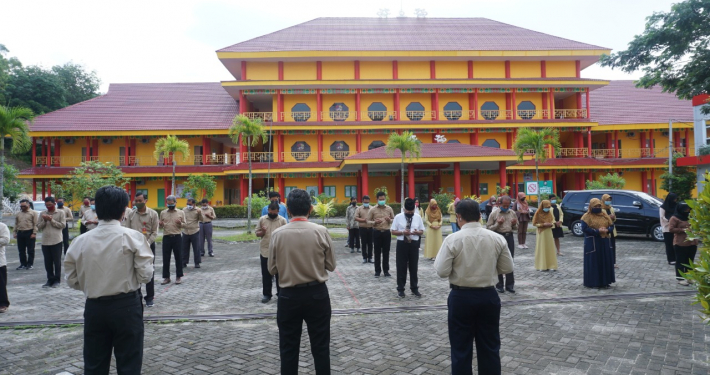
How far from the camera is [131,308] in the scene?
10.9ft

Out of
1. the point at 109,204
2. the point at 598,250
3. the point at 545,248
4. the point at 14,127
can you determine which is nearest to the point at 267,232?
the point at 109,204

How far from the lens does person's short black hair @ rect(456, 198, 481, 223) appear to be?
380cm

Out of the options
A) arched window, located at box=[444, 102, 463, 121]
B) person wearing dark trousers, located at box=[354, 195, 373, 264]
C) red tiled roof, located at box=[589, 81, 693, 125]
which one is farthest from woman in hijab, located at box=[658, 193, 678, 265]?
red tiled roof, located at box=[589, 81, 693, 125]

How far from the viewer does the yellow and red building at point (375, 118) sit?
31.1 meters

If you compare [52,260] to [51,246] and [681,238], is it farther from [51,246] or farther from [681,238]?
[681,238]

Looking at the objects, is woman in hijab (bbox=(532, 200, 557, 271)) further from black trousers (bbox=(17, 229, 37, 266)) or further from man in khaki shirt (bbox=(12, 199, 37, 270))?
black trousers (bbox=(17, 229, 37, 266))

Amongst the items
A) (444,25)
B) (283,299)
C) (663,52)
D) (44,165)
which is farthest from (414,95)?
Result: (283,299)

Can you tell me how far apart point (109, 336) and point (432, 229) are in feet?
28.5

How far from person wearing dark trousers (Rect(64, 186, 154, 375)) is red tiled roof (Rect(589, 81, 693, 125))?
3722 cm

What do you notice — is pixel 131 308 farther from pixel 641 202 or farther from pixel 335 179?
pixel 335 179

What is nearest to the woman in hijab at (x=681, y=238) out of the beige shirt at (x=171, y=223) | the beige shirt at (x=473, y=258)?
the beige shirt at (x=473, y=258)

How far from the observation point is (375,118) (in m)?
32.4

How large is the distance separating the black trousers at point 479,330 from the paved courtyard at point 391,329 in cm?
69

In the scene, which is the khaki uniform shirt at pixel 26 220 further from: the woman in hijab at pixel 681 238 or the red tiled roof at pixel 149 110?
the red tiled roof at pixel 149 110
